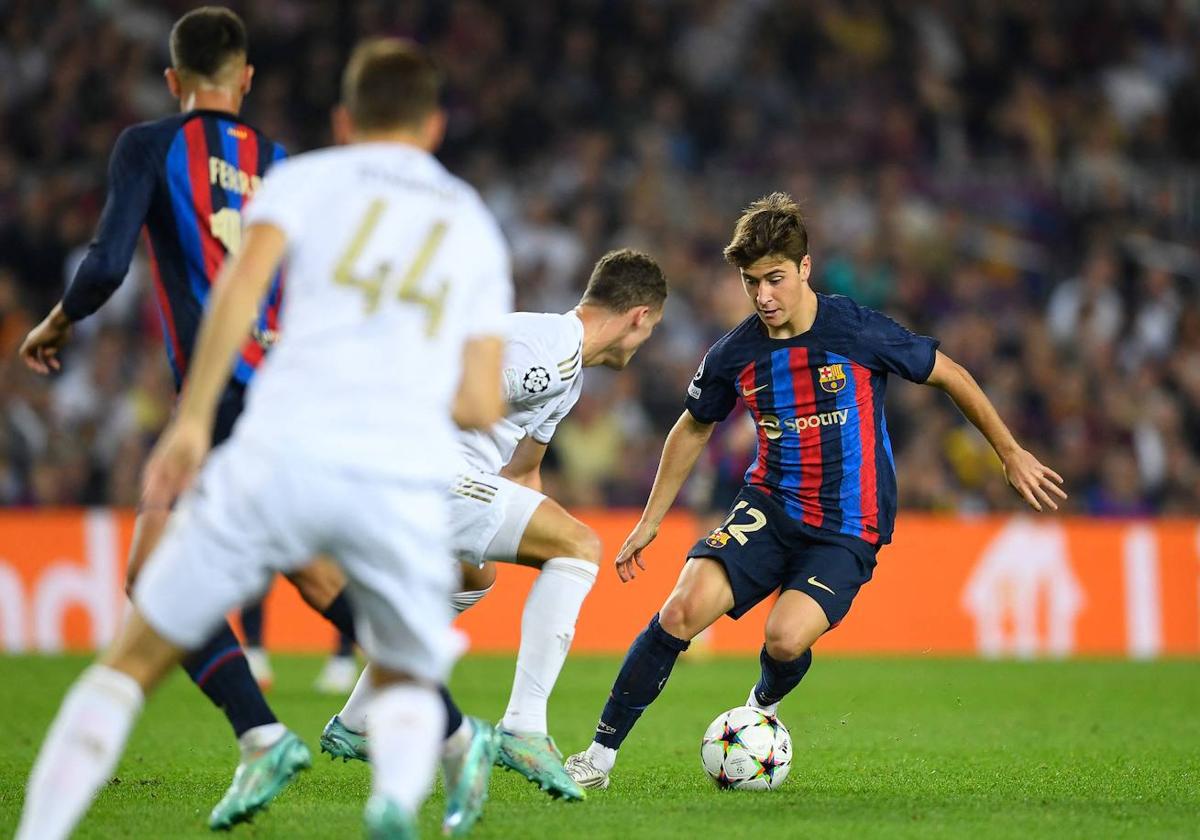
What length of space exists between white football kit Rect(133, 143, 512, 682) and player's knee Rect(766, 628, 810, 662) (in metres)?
2.41

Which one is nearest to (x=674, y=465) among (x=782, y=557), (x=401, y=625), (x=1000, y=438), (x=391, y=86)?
(x=782, y=557)

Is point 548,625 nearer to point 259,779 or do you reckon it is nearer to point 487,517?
point 487,517

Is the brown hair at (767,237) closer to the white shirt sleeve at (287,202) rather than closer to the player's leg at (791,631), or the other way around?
the player's leg at (791,631)

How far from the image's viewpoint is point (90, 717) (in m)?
3.58

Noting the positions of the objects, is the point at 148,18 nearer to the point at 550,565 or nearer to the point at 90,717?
the point at 550,565

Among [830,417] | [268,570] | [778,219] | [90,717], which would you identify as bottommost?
[90,717]

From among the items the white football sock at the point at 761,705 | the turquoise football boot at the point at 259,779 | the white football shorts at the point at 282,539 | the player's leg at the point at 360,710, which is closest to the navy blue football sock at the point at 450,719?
the player's leg at the point at 360,710

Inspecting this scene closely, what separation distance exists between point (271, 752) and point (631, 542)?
6.21ft

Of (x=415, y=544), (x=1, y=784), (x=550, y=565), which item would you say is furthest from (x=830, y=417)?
(x=1, y=784)

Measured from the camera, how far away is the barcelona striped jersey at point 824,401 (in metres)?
6.15

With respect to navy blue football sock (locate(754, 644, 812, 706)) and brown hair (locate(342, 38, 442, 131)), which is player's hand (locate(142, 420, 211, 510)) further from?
navy blue football sock (locate(754, 644, 812, 706))

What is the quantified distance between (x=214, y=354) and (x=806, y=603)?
307 cm

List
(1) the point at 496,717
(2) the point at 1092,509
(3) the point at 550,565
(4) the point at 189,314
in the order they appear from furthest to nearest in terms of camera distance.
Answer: (2) the point at 1092,509 → (1) the point at 496,717 → (3) the point at 550,565 → (4) the point at 189,314

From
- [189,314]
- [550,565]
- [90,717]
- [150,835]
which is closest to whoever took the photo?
[90,717]
